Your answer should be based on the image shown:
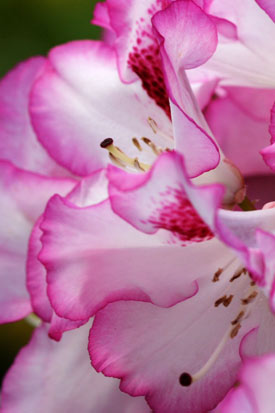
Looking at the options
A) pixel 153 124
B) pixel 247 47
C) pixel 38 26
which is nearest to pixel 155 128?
pixel 153 124

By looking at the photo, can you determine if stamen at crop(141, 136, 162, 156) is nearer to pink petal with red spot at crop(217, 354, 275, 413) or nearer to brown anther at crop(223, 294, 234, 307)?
brown anther at crop(223, 294, 234, 307)

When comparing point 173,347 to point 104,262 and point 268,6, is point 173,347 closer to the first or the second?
point 104,262

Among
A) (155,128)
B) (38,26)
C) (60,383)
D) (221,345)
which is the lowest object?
(38,26)

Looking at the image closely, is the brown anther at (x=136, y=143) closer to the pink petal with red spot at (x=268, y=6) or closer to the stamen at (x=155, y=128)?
the stamen at (x=155, y=128)

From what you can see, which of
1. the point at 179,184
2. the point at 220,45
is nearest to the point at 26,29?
the point at 220,45

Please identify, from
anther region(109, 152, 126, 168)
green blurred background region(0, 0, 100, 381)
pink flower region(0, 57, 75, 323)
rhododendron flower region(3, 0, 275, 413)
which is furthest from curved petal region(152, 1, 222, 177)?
green blurred background region(0, 0, 100, 381)

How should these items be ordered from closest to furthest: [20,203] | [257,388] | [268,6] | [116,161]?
1. [257,388]
2. [268,6]
3. [116,161]
4. [20,203]
